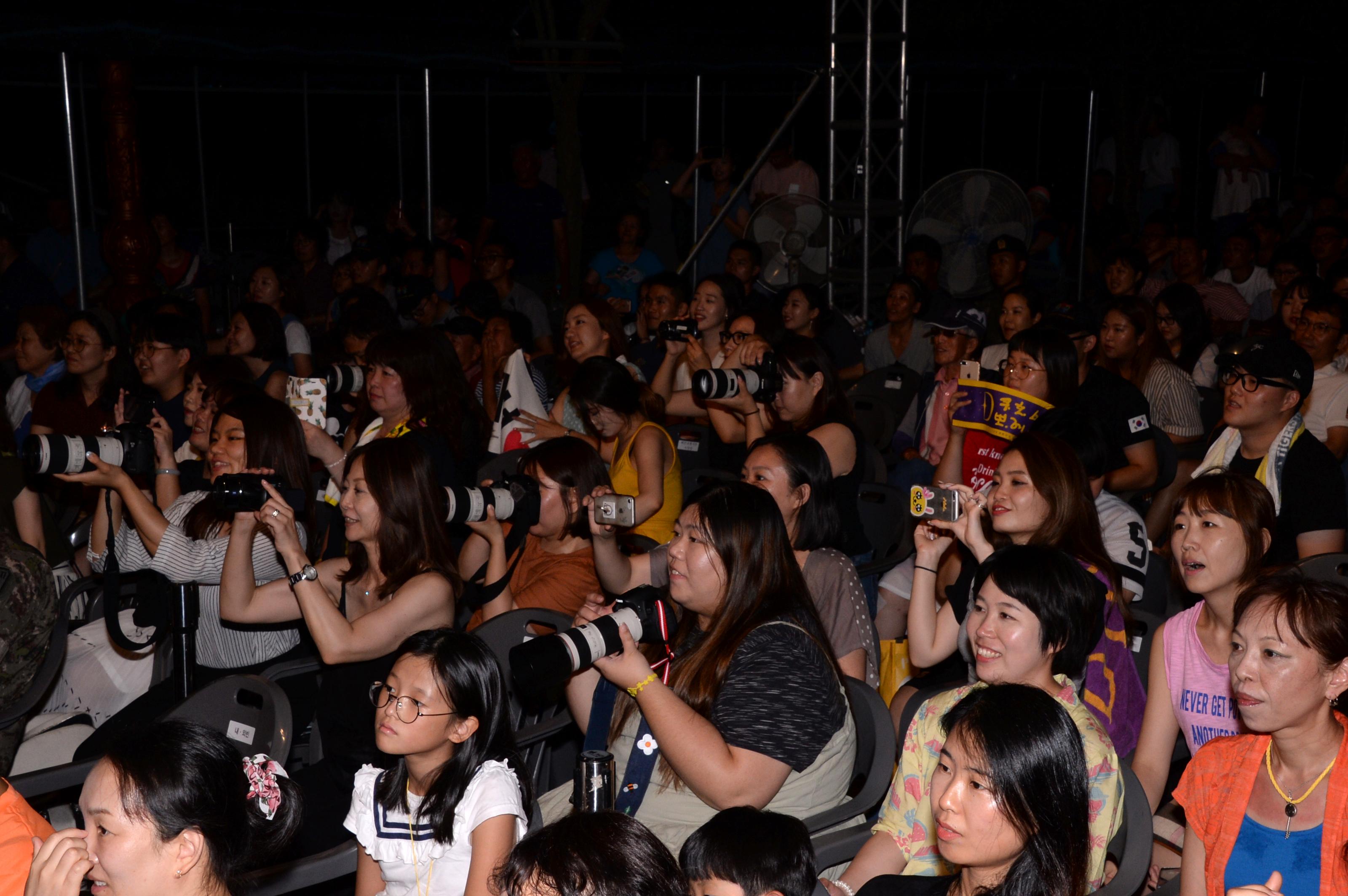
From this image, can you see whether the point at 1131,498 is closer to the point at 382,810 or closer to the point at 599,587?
the point at 599,587

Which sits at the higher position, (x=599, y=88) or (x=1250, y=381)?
(x=599, y=88)

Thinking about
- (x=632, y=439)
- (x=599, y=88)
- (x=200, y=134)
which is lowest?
(x=632, y=439)

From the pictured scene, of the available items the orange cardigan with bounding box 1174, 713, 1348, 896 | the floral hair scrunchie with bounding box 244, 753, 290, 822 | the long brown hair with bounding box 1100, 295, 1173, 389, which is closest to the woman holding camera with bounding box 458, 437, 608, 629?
the floral hair scrunchie with bounding box 244, 753, 290, 822

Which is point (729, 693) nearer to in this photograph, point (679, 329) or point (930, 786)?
point (930, 786)

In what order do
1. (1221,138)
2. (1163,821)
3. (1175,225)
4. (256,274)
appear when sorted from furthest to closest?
(1221,138) < (1175,225) < (256,274) < (1163,821)

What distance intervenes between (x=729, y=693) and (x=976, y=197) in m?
5.94

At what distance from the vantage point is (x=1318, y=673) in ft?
7.14

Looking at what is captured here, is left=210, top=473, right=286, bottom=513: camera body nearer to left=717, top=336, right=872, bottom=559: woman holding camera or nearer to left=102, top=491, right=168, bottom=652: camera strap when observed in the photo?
left=102, top=491, right=168, bottom=652: camera strap

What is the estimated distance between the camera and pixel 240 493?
10.5ft

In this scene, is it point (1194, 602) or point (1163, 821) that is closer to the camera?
point (1163, 821)

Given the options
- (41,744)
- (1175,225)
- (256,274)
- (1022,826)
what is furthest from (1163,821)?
(1175,225)

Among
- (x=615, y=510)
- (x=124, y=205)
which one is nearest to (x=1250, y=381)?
(x=615, y=510)

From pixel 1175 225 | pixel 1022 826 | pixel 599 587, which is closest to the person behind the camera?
pixel 1022 826

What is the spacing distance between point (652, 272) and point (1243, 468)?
4836mm
